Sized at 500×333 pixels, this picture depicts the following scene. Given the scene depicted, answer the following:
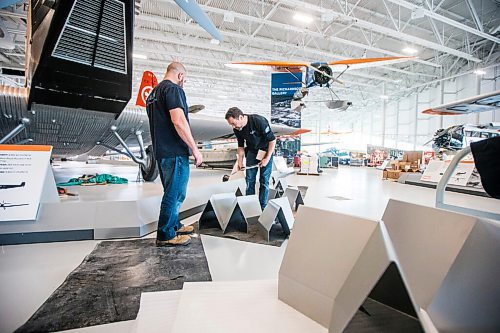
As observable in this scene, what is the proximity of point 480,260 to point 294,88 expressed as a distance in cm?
841

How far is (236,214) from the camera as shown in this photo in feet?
8.35

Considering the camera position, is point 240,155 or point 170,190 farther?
point 240,155

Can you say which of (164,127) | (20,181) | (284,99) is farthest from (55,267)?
(284,99)

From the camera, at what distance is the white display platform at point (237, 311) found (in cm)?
64

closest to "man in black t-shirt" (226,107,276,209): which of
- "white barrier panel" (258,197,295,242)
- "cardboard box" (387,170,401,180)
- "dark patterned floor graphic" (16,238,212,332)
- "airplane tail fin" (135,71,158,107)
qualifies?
"white barrier panel" (258,197,295,242)

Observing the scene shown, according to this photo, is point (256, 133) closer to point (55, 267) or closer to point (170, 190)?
point (170, 190)

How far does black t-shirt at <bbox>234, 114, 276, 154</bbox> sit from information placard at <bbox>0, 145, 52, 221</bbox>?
183 cm

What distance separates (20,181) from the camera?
1.96 metres

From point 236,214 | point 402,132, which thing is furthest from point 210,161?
point 402,132

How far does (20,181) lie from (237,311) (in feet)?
7.06

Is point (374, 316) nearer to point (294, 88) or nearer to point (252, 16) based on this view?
point (294, 88)

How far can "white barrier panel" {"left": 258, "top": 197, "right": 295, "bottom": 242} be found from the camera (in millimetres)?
2152

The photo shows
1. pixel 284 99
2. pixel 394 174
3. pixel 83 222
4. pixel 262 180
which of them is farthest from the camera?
pixel 284 99

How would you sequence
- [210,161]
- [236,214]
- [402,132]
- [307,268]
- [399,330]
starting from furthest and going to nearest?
[402,132] < [210,161] < [236,214] < [307,268] < [399,330]
